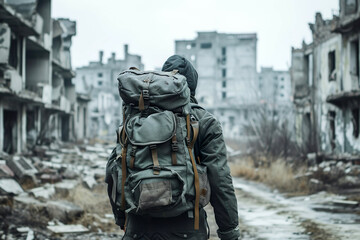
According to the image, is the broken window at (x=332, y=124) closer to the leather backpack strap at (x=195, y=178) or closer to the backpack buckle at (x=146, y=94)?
the leather backpack strap at (x=195, y=178)

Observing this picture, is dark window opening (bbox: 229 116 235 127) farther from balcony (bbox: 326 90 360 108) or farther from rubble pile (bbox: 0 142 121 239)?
rubble pile (bbox: 0 142 121 239)

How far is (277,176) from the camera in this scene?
1353 cm

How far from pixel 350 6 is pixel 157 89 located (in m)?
15.4

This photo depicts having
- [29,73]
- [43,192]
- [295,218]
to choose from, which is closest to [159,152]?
[295,218]

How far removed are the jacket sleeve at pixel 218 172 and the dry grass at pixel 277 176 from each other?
968 centimetres

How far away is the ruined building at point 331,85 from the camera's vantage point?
1576 centimetres

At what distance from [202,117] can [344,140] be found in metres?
15.5

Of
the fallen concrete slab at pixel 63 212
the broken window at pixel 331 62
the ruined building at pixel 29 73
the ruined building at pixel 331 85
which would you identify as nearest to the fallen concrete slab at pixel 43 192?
the fallen concrete slab at pixel 63 212

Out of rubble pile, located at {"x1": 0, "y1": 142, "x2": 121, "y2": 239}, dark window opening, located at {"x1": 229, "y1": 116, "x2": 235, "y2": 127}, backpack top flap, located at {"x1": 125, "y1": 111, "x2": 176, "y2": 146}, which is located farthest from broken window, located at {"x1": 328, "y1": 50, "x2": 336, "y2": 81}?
dark window opening, located at {"x1": 229, "y1": 116, "x2": 235, "y2": 127}

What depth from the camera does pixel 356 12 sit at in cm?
1523

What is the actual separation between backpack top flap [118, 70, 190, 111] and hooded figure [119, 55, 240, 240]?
0.16 metres

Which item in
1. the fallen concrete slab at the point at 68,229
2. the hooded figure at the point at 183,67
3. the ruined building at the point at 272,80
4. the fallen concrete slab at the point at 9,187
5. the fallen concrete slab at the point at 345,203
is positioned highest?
the ruined building at the point at 272,80

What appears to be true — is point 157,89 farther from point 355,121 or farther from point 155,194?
point 355,121

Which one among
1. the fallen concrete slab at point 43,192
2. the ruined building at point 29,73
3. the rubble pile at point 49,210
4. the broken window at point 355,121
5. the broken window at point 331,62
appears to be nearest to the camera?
the rubble pile at point 49,210
